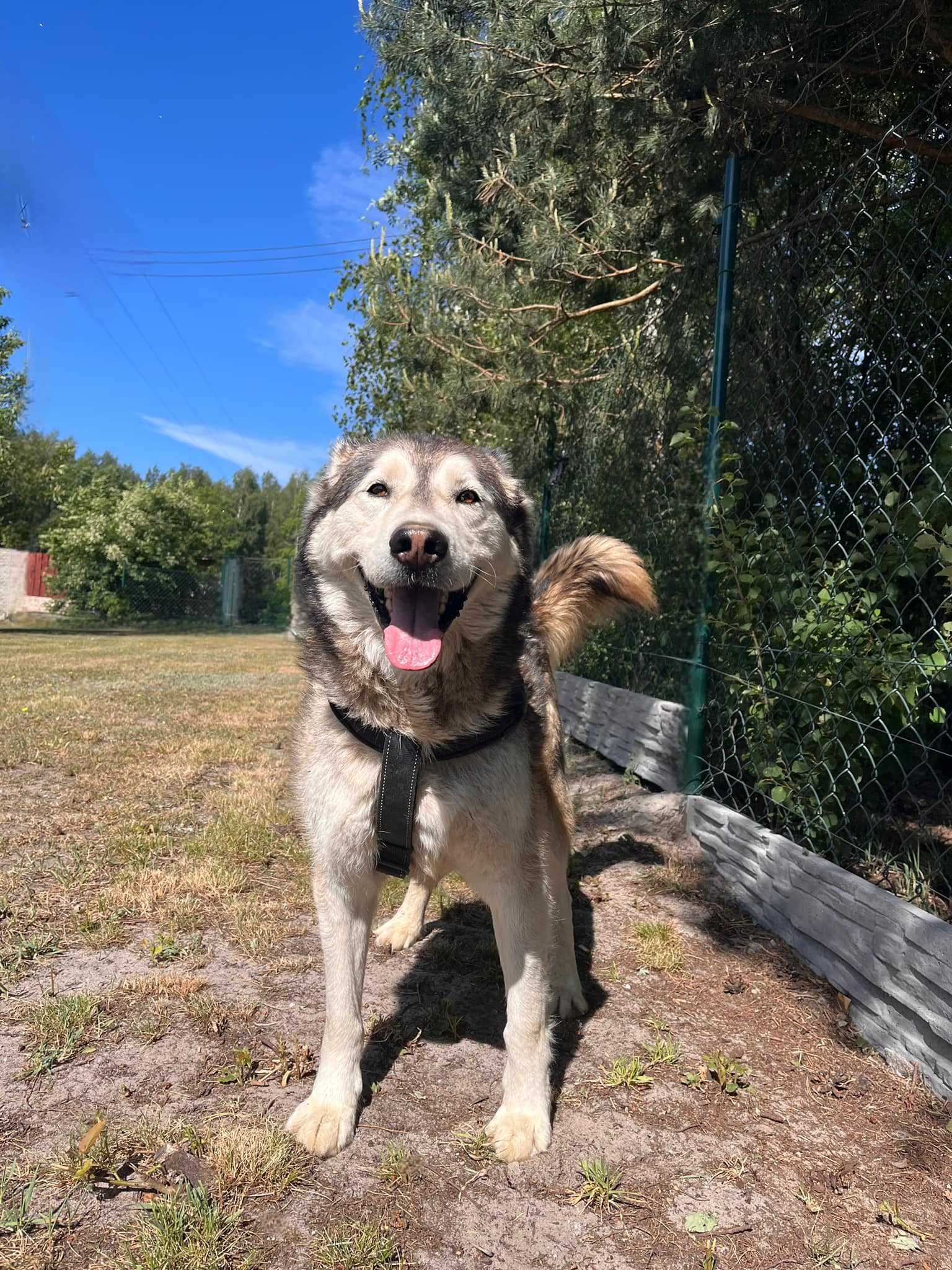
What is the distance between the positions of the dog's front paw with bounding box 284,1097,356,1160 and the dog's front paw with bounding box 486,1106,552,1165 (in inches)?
14.5

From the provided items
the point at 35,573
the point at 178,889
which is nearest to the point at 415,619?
the point at 178,889

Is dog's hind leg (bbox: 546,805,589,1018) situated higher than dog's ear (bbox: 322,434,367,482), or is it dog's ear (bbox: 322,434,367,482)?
dog's ear (bbox: 322,434,367,482)

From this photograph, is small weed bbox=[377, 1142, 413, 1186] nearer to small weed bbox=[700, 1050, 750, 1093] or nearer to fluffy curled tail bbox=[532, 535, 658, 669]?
small weed bbox=[700, 1050, 750, 1093]

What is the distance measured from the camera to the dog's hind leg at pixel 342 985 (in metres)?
2.07

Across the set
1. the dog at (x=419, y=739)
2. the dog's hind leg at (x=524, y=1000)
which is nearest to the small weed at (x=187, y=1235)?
the dog at (x=419, y=739)

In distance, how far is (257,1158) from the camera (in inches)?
72.7

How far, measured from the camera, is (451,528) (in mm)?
2119

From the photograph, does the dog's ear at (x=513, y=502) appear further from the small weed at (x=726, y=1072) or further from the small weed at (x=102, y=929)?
the small weed at (x=102, y=929)

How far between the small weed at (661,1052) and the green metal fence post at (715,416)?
1.89 metres

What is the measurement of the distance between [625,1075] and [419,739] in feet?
3.99

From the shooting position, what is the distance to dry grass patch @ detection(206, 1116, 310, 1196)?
1.80 m

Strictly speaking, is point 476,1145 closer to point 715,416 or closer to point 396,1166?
point 396,1166

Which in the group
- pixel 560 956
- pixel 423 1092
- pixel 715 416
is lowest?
pixel 423 1092

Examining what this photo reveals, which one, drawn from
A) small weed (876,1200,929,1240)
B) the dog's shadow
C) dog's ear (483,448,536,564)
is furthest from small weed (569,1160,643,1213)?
dog's ear (483,448,536,564)
